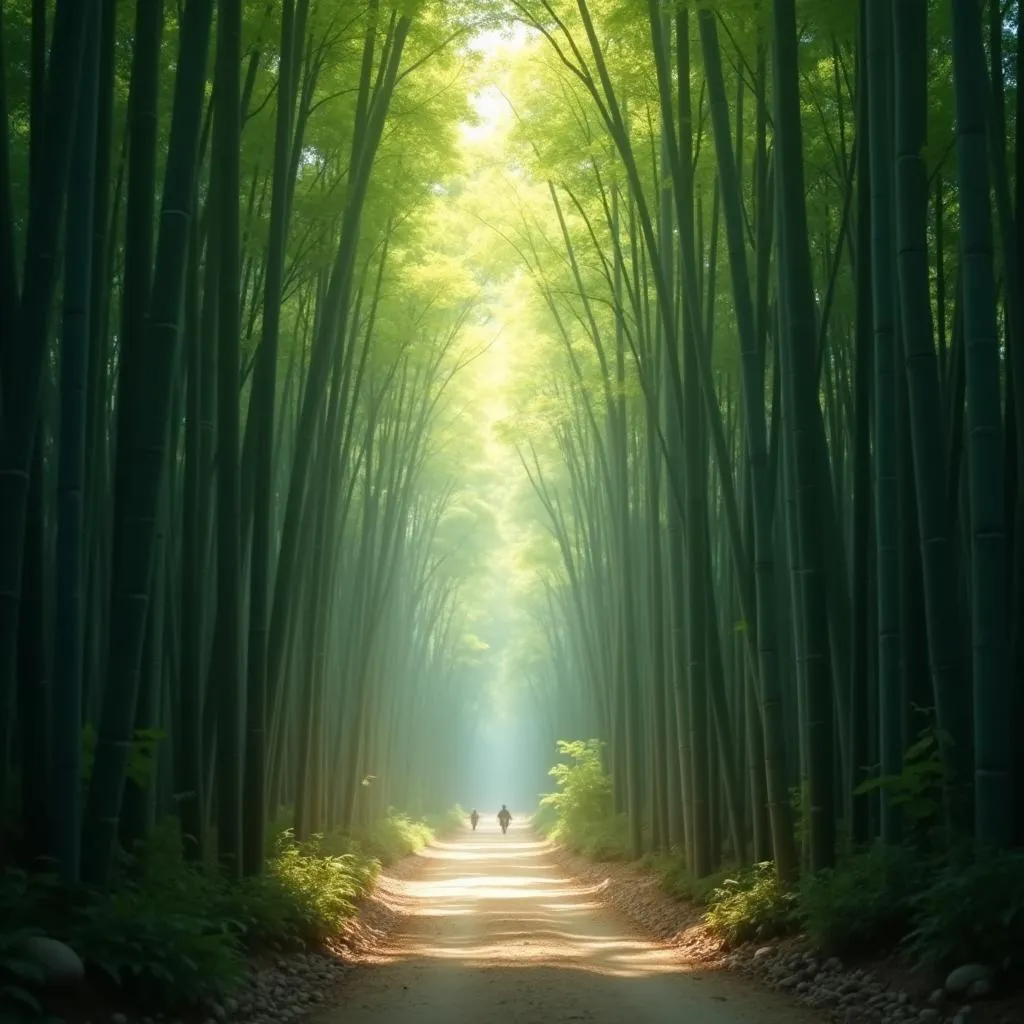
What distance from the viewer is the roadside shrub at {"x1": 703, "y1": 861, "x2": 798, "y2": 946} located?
632 centimetres

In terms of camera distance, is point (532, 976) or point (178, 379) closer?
point (532, 976)

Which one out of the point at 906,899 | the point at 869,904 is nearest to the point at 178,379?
the point at 869,904

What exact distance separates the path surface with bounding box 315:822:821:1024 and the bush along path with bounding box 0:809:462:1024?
0.93 ft

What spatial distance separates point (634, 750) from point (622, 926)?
4.63 meters

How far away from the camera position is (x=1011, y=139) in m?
7.81

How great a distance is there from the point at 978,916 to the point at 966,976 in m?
0.20

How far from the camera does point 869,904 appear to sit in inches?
201

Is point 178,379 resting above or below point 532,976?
above

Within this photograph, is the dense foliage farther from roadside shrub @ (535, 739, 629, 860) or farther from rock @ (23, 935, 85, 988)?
roadside shrub @ (535, 739, 629, 860)

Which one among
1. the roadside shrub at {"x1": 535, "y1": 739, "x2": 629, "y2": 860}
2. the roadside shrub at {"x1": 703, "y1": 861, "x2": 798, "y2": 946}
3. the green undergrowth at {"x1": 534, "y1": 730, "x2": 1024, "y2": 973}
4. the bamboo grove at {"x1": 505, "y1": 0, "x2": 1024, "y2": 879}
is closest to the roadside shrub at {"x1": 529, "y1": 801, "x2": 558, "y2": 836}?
the roadside shrub at {"x1": 535, "y1": 739, "x2": 629, "y2": 860}

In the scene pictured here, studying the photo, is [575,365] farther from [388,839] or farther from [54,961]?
[54,961]

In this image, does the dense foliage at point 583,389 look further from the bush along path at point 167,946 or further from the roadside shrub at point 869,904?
the bush along path at point 167,946

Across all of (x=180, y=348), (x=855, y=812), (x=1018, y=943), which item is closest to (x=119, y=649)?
(x=180, y=348)

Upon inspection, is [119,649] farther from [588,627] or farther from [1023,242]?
[588,627]
